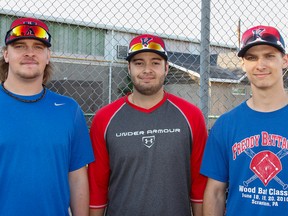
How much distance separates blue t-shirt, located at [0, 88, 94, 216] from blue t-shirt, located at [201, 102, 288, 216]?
3.30ft

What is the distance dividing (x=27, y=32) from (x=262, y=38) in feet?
5.08

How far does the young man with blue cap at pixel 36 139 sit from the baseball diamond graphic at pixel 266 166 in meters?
1.13

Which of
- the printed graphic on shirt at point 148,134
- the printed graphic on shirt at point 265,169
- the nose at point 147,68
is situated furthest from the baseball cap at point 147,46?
the printed graphic on shirt at point 265,169

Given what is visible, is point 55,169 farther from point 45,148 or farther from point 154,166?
point 154,166

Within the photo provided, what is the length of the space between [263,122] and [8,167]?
1585 mm

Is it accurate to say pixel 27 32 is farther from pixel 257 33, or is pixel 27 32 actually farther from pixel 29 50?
pixel 257 33

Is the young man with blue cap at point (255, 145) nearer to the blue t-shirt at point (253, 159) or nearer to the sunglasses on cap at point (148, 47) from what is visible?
the blue t-shirt at point (253, 159)

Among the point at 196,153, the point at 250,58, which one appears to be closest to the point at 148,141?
the point at 196,153

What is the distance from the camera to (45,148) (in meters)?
2.43

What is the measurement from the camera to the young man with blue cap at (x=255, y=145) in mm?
2289

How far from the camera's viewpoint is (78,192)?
2.73 meters

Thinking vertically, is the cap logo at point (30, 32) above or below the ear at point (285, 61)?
above

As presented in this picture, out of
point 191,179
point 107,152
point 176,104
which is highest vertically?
point 176,104

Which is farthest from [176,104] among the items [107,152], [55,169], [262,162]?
[55,169]
